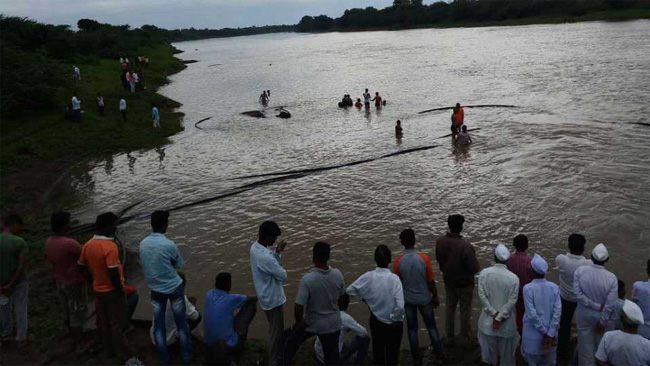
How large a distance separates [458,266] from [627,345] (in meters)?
2.39

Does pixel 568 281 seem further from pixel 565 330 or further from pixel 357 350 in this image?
pixel 357 350

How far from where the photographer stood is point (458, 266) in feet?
23.2

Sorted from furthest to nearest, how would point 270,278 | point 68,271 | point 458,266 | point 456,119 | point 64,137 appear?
point 64,137
point 456,119
point 68,271
point 458,266
point 270,278

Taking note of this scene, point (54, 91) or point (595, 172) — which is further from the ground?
point (54, 91)

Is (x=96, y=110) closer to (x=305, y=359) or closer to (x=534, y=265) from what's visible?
(x=305, y=359)

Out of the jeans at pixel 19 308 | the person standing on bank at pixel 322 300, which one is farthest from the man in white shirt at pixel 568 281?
the jeans at pixel 19 308

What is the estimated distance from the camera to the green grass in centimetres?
2169

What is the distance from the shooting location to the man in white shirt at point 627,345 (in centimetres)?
502

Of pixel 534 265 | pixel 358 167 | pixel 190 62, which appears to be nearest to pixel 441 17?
pixel 190 62

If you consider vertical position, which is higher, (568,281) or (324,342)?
(568,281)

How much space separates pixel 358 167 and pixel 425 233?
24.0 ft

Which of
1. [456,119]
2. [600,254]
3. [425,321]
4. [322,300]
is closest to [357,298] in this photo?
[322,300]

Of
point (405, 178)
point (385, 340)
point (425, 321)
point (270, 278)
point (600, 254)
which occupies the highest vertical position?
point (600, 254)

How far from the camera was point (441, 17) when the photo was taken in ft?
473
